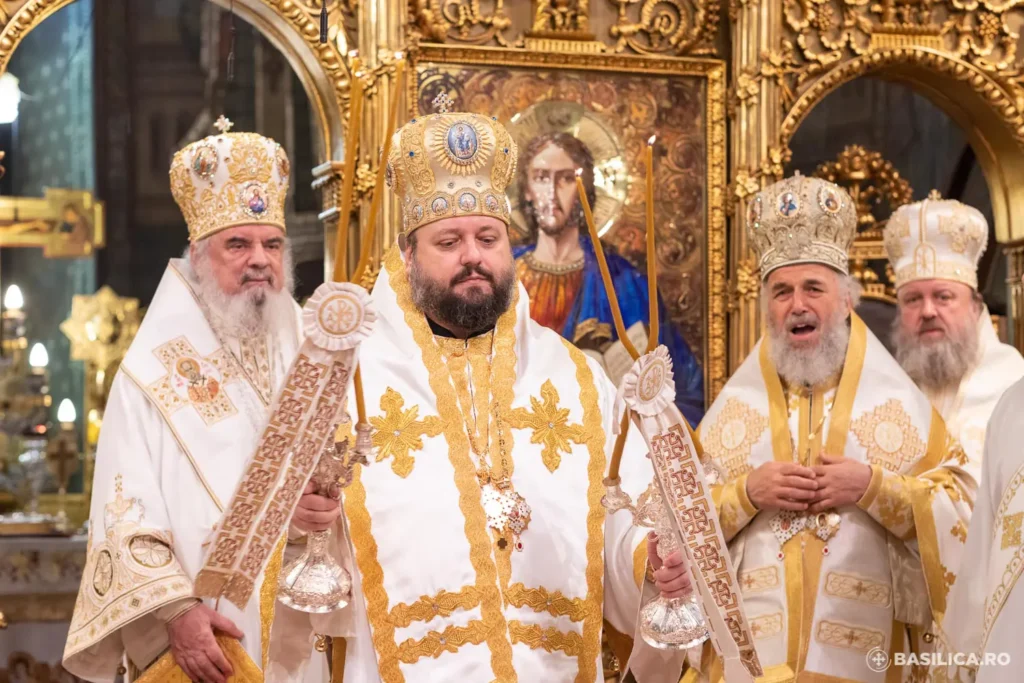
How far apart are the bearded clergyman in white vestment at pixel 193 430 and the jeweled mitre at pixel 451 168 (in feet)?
2.45

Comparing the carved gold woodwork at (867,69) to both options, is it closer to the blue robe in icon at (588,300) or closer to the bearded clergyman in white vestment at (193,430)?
the blue robe in icon at (588,300)

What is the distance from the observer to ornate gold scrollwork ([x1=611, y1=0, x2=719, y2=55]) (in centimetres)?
691

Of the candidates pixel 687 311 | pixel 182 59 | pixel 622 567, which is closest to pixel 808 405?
pixel 622 567

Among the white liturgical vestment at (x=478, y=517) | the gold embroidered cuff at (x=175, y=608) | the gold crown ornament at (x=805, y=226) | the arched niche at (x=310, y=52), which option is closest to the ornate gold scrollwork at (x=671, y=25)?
the arched niche at (x=310, y=52)

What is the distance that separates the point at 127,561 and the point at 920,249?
2.99 meters

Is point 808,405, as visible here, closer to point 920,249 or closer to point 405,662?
point 920,249

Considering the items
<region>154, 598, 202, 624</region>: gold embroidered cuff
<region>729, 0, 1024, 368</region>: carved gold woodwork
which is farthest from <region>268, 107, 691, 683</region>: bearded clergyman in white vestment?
<region>729, 0, 1024, 368</region>: carved gold woodwork

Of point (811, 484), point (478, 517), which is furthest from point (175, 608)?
point (811, 484)

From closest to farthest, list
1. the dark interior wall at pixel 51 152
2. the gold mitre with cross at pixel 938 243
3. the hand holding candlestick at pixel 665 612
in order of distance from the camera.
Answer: the hand holding candlestick at pixel 665 612 → the gold mitre with cross at pixel 938 243 → the dark interior wall at pixel 51 152

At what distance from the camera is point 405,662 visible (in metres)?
3.82

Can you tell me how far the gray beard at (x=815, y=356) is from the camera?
5.12 m

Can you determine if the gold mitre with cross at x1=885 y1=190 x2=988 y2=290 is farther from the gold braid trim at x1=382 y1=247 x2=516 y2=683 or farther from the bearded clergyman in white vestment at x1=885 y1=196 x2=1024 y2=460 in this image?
the gold braid trim at x1=382 y1=247 x2=516 y2=683

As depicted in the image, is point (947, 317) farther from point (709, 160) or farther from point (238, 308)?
point (238, 308)

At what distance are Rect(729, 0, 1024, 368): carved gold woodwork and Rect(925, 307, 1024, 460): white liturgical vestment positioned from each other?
124 centimetres
